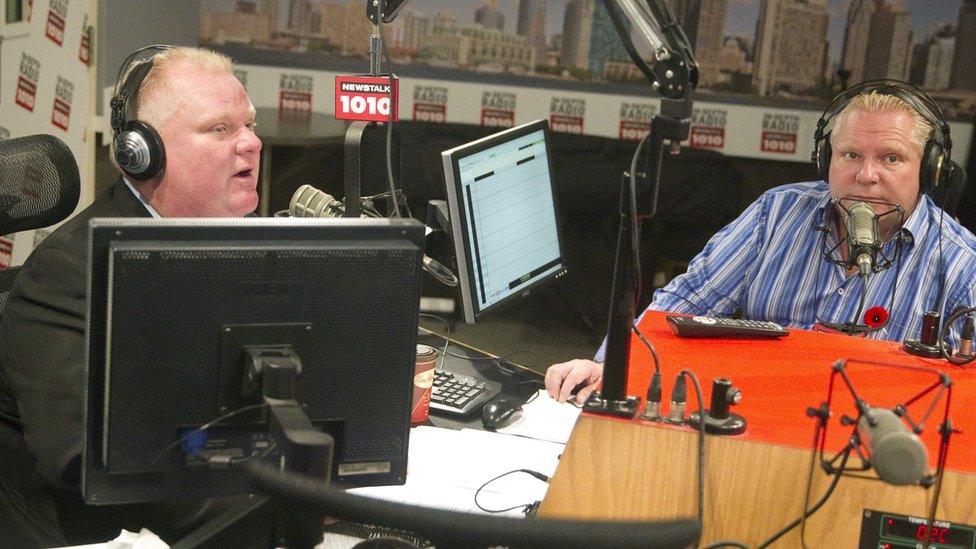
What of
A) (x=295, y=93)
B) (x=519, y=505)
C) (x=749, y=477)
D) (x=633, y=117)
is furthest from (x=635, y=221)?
(x=295, y=93)

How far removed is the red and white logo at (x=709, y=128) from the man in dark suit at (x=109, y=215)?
12.3 ft

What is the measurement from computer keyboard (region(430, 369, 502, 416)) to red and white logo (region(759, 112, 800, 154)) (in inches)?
144

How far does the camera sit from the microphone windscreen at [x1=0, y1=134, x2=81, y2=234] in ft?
6.23

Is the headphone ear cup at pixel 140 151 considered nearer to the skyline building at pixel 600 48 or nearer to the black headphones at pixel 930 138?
Answer: the black headphones at pixel 930 138

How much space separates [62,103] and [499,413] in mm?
2845

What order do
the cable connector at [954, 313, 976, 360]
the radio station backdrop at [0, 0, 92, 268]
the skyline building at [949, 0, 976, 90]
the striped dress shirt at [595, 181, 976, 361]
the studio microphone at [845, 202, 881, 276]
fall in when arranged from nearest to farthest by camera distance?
the cable connector at [954, 313, 976, 360] → the studio microphone at [845, 202, 881, 276] → the striped dress shirt at [595, 181, 976, 361] → the radio station backdrop at [0, 0, 92, 268] → the skyline building at [949, 0, 976, 90]

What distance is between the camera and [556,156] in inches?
202

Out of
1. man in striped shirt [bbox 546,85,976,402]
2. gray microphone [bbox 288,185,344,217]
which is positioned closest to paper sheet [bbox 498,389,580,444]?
man in striped shirt [bbox 546,85,976,402]

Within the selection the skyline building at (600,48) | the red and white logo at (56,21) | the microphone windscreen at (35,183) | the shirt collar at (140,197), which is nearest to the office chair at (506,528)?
the shirt collar at (140,197)

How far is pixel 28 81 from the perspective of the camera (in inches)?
149

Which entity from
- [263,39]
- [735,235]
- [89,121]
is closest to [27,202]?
[735,235]

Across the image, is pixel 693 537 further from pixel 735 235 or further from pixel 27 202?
Result: pixel 735 235

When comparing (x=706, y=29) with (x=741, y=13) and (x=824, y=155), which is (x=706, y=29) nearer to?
(x=741, y=13)

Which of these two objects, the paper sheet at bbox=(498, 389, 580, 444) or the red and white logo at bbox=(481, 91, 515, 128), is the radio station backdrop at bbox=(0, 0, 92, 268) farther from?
the paper sheet at bbox=(498, 389, 580, 444)
